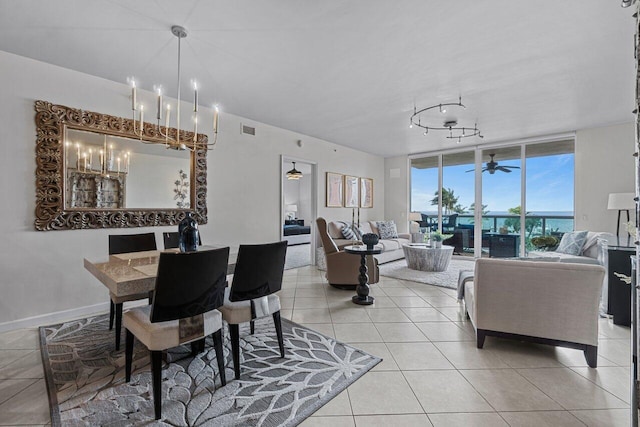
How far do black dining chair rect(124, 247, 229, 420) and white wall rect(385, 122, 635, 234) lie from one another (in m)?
6.43

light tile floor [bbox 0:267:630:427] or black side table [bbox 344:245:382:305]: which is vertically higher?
black side table [bbox 344:245:382:305]

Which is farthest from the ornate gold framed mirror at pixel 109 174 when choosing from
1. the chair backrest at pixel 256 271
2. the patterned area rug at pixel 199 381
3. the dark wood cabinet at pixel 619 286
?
the dark wood cabinet at pixel 619 286

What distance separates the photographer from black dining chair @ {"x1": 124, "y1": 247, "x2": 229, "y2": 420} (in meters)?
1.67

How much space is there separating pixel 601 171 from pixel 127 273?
7133mm

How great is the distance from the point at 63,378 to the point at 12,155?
7.25 ft

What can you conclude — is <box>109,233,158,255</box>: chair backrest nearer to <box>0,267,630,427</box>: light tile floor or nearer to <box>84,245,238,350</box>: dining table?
<box>84,245,238,350</box>: dining table

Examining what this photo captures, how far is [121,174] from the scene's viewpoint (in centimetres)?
344

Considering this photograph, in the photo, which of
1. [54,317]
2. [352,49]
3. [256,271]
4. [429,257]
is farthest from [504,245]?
[54,317]

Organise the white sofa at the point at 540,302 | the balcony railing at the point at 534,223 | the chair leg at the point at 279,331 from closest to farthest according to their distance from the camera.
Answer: the white sofa at the point at 540,302 < the chair leg at the point at 279,331 < the balcony railing at the point at 534,223

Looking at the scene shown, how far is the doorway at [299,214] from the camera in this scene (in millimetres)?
6148

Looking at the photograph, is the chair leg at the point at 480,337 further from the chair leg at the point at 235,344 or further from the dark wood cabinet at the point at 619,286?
the chair leg at the point at 235,344

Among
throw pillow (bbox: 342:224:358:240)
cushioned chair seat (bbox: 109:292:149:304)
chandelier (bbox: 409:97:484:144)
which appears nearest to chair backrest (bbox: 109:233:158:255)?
cushioned chair seat (bbox: 109:292:149:304)

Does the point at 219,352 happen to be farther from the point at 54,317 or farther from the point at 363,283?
→ the point at 54,317

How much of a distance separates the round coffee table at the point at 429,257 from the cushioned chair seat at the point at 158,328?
423 centimetres
